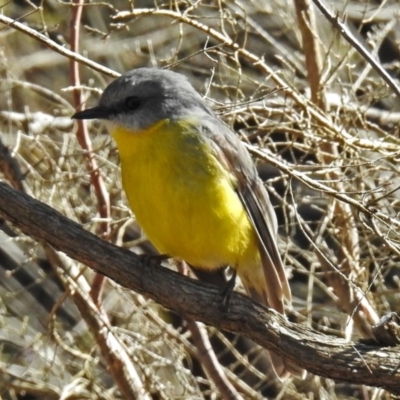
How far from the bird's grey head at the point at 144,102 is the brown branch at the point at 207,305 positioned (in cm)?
72

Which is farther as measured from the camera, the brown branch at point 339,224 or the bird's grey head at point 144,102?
the brown branch at point 339,224

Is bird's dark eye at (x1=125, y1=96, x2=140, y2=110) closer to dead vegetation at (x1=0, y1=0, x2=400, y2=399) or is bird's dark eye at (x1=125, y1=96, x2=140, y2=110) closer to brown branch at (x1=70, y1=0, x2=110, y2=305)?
dead vegetation at (x1=0, y1=0, x2=400, y2=399)

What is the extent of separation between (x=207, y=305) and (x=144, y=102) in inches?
47.7

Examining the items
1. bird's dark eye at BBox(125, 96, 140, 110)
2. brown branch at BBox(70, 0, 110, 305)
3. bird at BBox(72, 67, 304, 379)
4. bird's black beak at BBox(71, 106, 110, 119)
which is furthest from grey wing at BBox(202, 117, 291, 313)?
brown branch at BBox(70, 0, 110, 305)

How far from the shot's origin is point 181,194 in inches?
211

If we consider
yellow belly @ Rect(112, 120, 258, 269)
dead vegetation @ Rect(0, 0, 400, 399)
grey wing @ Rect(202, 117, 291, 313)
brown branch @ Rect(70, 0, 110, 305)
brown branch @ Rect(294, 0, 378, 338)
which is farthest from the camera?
brown branch @ Rect(294, 0, 378, 338)

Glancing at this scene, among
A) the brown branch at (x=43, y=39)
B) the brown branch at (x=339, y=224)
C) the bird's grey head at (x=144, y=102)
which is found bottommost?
the brown branch at (x=339, y=224)

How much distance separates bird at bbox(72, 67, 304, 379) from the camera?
5.41 meters

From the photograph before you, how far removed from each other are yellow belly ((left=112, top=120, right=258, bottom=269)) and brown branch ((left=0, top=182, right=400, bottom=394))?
0.24m

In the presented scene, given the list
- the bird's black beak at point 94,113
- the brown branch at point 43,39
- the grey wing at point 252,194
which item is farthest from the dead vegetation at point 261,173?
the bird's black beak at point 94,113

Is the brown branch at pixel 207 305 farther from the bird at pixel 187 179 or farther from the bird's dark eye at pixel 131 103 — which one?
the bird's dark eye at pixel 131 103

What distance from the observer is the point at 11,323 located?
26.2 ft

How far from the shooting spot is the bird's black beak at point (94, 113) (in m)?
5.61

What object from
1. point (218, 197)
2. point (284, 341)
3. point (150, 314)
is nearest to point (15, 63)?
point (150, 314)
